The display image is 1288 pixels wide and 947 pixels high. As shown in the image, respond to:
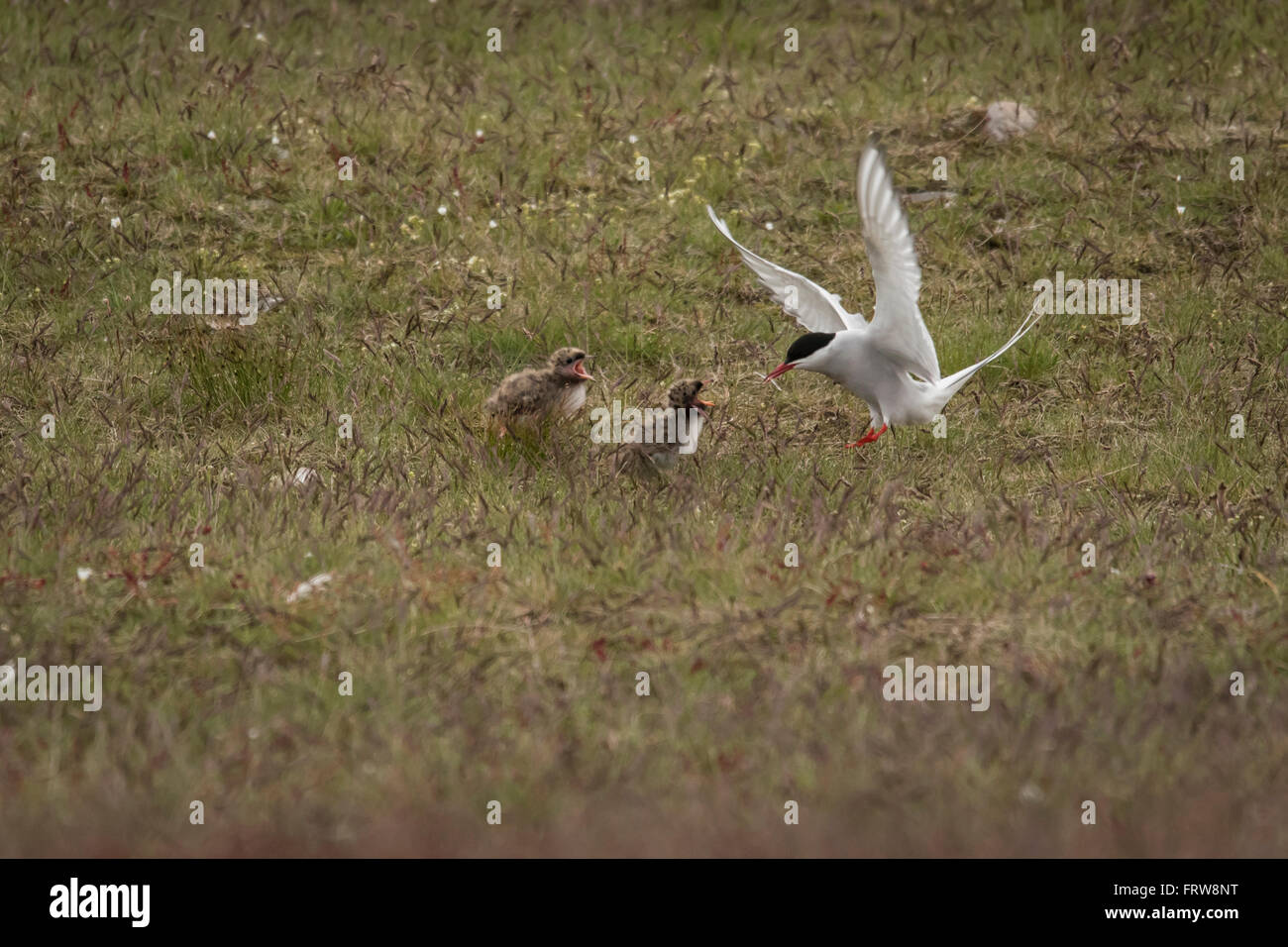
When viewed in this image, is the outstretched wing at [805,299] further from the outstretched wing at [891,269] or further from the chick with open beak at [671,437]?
the chick with open beak at [671,437]

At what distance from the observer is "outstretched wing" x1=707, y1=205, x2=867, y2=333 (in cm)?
827

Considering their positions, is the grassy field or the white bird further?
the white bird

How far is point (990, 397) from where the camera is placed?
933 cm

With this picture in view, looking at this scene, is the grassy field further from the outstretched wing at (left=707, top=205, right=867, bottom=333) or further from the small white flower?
the outstretched wing at (left=707, top=205, right=867, bottom=333)

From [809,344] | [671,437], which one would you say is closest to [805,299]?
[809,344]

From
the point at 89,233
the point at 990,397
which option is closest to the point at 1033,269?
the point at 990,397

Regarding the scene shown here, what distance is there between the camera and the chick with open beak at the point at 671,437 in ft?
25.8

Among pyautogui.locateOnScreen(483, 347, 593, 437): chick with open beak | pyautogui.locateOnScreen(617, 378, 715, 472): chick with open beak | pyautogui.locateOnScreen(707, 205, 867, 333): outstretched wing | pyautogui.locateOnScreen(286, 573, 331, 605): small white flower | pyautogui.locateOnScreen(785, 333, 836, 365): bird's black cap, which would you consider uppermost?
pyautogui.locateOnScreen(707, 205, 867, 333): outstretched wing

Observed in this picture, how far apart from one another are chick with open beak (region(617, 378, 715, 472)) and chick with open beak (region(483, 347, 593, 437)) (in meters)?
0.62

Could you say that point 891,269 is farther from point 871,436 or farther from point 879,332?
point 871,436

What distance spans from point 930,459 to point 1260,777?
12.4 ft

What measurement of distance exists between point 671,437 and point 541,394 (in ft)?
3.02

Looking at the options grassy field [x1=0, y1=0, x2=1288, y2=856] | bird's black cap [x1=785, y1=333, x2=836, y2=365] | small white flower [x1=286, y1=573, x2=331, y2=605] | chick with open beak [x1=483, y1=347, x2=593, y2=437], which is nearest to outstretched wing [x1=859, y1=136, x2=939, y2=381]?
bird's black cap [x1=785, y1=333, x2=836, y2=365]

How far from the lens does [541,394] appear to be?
27.3ft
